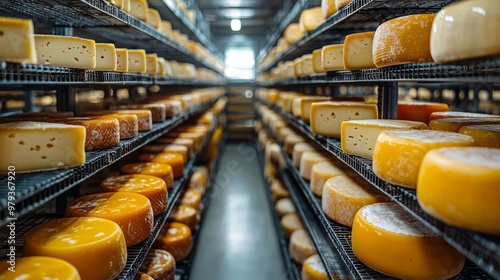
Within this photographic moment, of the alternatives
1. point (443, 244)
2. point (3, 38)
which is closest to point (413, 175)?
point (443, 244)

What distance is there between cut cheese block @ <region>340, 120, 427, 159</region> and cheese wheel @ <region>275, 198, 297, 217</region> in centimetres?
197

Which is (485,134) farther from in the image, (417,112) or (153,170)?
(153,170)

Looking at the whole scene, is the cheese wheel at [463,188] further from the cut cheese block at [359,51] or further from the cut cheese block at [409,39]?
the cut cheese block at [359,51]

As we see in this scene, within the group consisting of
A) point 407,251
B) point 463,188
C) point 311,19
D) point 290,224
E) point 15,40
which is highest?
point 311,19

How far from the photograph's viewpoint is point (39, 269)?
4.17ft

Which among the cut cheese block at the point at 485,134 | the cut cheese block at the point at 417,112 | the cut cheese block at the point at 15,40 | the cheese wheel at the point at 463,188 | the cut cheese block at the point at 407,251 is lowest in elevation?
the cut cheese block at the point at 407,251

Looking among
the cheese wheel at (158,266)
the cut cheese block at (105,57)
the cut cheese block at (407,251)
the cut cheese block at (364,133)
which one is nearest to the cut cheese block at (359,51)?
the cut cheese block at (364,133)

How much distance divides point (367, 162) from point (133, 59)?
1.76m

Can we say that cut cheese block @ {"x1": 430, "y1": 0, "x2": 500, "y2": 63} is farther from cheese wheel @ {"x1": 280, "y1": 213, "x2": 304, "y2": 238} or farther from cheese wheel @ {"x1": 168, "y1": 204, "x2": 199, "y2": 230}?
cheese wheel @ {"x1": 168, "y1": 204, "x2": 199, "y2": 230}

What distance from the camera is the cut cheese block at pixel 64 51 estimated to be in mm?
1670

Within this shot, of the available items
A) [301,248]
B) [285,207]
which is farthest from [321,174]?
[285,207]

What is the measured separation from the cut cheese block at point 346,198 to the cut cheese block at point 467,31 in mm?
971

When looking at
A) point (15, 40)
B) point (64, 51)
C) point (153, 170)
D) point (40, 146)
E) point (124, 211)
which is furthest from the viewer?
point (153, 170)

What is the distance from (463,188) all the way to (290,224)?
2.52 m
